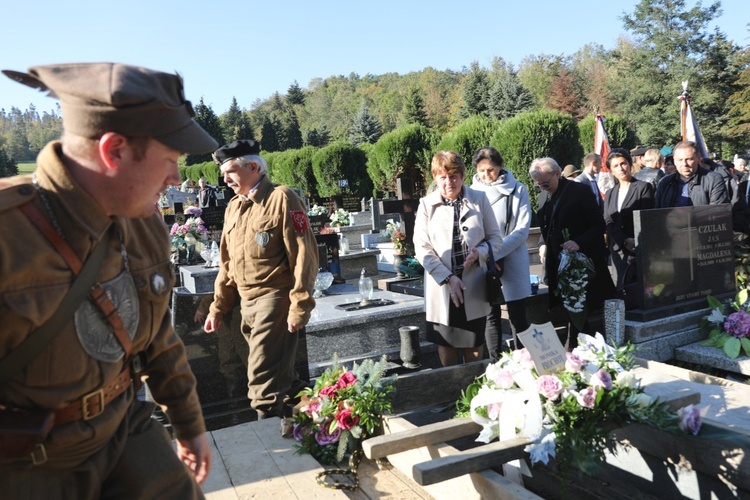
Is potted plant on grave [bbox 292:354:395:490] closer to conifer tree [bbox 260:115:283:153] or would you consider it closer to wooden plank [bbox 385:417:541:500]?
wooden plank [bbox 385:417:541:500]

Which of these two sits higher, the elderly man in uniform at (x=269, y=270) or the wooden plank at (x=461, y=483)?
the elderly man in uniform at (x=269, y=270)

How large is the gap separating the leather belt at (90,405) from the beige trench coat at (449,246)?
3.11 metres

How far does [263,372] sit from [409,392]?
1.00 meters

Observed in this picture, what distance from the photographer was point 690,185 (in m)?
6.41

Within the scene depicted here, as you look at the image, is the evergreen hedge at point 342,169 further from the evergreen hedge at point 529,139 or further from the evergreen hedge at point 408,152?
the evergreen hedge at point 529,139

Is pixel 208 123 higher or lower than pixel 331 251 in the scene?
higher

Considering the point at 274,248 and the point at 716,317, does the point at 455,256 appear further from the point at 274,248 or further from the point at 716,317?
the point at 716,317

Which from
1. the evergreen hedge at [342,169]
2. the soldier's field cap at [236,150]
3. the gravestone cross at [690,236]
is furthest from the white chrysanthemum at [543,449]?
the evergreen hedge at [342,169]

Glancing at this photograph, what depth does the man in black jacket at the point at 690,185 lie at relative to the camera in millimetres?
6250

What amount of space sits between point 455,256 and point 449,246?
0.28 feet

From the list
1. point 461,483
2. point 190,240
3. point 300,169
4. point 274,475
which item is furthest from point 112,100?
point 300,169

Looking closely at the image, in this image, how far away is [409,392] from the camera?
3.71m

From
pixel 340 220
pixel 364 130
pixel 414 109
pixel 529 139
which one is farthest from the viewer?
pixel 364 130

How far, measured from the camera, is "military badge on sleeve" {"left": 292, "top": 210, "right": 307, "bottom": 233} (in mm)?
4047
